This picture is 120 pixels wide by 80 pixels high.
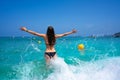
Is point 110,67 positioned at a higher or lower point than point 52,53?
lower

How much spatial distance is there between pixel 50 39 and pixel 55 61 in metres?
0.77

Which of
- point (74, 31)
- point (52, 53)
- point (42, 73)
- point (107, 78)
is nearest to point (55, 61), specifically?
point (52, 53)

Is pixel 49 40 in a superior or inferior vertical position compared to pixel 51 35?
inferior

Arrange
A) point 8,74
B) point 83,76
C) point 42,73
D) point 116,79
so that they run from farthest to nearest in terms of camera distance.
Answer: point 8,74 < point 42,73 < point 83,76 < point 116,79

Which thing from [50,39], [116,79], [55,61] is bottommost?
[116,79]

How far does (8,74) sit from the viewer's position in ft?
33.4

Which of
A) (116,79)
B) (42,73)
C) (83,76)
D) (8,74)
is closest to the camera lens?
(116,79)

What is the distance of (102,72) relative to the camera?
7.89 meters

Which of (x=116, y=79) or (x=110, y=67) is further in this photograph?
(x=110, y=67)

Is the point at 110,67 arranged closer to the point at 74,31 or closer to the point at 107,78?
the point at 107,78

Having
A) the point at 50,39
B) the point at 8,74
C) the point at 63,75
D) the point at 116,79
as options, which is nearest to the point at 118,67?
the point at 116,79

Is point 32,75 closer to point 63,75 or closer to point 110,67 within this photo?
point 63,75

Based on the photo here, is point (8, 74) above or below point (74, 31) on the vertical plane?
below

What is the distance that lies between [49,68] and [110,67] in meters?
2.14
